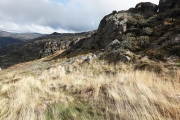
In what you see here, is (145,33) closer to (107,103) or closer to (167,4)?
(167,4)

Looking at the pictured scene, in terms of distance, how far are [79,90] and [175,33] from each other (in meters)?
13.8

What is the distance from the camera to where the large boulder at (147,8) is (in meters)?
30.4

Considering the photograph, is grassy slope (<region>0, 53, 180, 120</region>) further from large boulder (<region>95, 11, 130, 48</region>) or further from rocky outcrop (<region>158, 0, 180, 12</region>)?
rocky outcrop (<region>158, 0, 180, 12</region>)

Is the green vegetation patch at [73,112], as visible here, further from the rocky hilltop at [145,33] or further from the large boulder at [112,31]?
the large boulder at [112,31]

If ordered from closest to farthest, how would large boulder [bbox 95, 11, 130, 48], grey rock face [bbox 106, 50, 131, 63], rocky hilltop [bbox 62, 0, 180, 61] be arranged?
grey rock face [bbox 106, 50, 131, 63] → rocky hilltop [bbox 62, 0, 180, 61] → large boulder [bbox 95, 11, 130, 48]

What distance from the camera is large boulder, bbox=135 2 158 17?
1199 inches

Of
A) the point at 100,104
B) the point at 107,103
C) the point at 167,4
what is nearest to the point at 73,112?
the point at 100,104

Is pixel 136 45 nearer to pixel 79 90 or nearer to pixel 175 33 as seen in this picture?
pixel 175 33

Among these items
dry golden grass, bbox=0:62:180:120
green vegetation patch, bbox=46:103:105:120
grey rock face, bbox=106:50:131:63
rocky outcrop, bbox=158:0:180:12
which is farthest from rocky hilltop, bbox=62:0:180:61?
green vegetation patch, bbox=46:103:105:120

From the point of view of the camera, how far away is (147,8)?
1233 inches

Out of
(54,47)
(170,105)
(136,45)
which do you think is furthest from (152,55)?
(54,47)

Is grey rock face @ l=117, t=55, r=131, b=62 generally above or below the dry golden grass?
below

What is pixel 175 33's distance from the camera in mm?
16812

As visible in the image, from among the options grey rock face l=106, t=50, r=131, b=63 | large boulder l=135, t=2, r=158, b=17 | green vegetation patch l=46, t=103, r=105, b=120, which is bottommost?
grey rock face l=106, t=50, r=131, b=63
